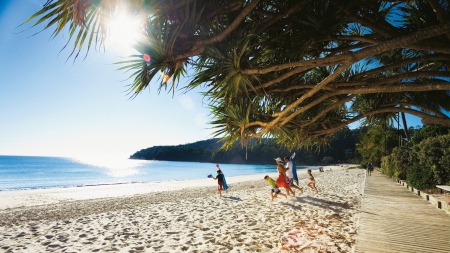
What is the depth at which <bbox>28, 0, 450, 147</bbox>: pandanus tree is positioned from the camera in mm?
2213

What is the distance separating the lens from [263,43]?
317cm

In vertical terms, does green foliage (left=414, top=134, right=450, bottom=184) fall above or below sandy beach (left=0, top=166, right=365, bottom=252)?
above

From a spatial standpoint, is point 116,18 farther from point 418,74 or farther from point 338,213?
point 338,213

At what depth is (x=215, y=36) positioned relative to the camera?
102 inches

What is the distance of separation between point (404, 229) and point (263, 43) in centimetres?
406

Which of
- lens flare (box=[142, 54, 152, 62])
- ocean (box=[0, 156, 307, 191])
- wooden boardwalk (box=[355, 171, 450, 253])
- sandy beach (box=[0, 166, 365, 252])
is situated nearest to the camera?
lens flare (box=[142, 54, 152, 62])

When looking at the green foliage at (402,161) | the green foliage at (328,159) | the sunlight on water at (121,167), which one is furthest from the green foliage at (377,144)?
the green foliage at (328,159)

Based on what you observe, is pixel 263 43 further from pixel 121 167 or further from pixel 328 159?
pixel 121 167

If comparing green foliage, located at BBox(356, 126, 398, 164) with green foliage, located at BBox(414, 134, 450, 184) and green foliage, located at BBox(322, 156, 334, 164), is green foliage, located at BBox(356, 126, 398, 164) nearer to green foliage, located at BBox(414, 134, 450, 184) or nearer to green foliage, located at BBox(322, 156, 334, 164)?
green foliage, located at BBox(414, 134, 450, 184)

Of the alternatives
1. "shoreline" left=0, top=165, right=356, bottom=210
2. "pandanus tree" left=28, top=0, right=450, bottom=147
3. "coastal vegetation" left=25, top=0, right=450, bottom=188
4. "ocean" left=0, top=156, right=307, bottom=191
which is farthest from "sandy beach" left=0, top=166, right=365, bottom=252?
"ocean" left=0, top=156, right=307, bottom=191

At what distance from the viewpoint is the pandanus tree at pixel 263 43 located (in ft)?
7.26

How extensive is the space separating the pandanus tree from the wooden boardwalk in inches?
74.8

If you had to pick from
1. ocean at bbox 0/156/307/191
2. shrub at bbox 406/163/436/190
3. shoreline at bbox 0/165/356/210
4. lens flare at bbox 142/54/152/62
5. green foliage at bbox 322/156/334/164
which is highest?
lens flare at bbox 142/54/152/62

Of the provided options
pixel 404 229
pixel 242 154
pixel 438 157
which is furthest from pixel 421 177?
pixel 242 154
